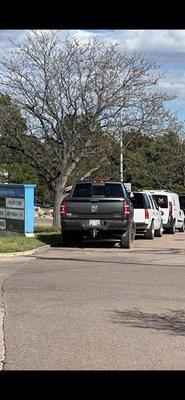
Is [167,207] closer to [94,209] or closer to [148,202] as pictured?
[148,202]

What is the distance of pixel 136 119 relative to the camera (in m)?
25.1

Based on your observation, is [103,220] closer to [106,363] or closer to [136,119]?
[136,119]

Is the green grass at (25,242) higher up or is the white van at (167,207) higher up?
the white van at (167,207)

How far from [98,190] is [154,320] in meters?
10.7

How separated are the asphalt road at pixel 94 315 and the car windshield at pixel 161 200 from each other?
11.4 m

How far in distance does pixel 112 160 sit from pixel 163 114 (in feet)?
15.7

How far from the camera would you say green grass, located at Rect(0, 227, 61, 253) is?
1670 centimetres

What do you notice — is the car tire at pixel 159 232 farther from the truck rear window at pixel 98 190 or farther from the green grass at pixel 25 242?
the truck rear window at pixel 98 190

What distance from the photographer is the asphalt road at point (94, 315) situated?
Answer: 21.1 ft

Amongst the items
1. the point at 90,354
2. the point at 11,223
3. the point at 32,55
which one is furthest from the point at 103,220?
the point at 90,354

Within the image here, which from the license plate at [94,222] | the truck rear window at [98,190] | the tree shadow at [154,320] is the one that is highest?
the truck rear window at [98,190]

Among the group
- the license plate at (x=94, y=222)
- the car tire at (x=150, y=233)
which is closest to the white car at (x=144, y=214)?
the car tire at (x=150, y=233)
